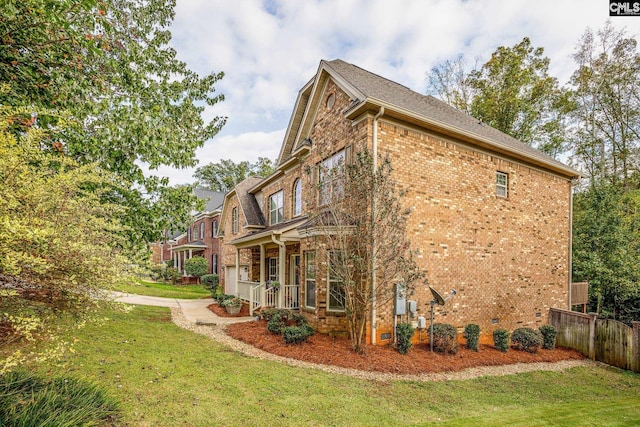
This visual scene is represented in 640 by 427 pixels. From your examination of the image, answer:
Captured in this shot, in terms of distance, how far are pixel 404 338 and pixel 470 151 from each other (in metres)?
6.45

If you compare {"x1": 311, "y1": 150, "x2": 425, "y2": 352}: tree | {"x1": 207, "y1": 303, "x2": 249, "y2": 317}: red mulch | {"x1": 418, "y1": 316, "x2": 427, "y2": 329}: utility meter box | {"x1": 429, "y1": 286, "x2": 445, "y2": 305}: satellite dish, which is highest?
{"x1": 311, "y1": 150, "x2": 425, "y2": 352}: tree

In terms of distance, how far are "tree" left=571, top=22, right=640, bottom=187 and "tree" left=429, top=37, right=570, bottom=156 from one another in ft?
3.45

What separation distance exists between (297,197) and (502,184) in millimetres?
8014

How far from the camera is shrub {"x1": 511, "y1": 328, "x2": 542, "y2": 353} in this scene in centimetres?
972

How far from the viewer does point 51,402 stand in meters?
3.68

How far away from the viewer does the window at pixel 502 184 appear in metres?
11.2

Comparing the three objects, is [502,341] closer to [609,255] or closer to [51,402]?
[609,255]

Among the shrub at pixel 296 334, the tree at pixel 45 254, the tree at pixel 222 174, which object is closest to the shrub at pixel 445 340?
the shrub at pixel 296 334

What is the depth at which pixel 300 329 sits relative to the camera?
8523mm

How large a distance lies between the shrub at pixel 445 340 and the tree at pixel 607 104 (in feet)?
50.6

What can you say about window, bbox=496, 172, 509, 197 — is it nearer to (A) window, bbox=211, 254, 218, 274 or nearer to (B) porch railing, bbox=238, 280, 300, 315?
(B) porch railing, bbox=238, 280, 300, 315

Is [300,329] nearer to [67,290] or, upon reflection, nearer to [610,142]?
[67,290]

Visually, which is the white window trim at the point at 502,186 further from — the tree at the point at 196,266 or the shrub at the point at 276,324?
the tree at the point at 196,266

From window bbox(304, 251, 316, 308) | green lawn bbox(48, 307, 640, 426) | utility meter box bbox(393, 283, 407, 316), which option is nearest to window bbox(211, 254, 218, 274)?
window bbox(304, 251, 316, 308)
